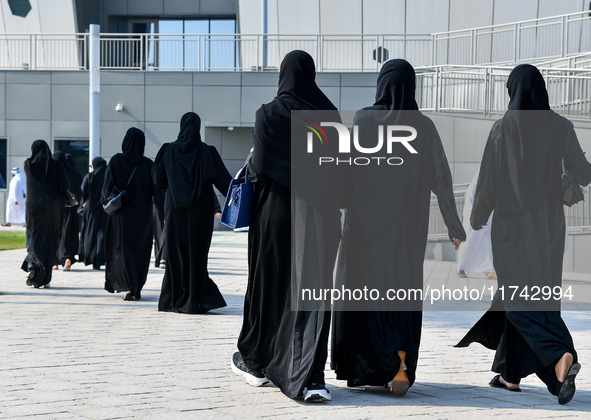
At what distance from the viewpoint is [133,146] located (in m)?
9.21

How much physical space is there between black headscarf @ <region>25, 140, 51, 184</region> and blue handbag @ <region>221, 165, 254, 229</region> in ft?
19.5

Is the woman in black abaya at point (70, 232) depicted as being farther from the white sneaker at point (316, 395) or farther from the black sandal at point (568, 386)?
the black sandal at point (568, 386)

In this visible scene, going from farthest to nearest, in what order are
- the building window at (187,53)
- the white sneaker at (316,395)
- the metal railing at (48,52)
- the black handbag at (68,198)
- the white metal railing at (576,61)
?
the metal railing at (48,52), the building window at (187,53), the white metal railing at (576,61), the black handbag at (68,198), the white sneaker at (316,395)

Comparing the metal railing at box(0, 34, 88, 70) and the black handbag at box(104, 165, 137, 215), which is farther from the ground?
the metal railing at box(0, 34, 88, 70)

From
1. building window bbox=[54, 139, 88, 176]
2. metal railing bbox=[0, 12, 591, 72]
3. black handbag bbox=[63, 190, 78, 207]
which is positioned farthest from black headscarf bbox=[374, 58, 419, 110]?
building window bbox=[54, 139, 88, 176]

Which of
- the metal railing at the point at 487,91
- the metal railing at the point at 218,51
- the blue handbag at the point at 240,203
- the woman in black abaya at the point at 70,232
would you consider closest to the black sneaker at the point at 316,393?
Result: the blue handbag at the point at 240,203

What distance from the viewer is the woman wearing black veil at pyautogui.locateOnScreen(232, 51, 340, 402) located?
14.8ft

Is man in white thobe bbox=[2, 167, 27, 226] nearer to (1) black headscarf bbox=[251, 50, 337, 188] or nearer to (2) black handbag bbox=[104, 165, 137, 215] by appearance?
(2) black handbag bbox=[104, 165, 137, 215]

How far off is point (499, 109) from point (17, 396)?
1295 cm

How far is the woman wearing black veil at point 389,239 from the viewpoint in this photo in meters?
4.49

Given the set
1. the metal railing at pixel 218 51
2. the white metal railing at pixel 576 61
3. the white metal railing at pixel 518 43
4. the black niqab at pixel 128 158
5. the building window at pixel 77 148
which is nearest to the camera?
the black niqab at pixel 128 158

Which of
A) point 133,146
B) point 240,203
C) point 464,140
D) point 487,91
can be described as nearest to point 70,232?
point 133,146

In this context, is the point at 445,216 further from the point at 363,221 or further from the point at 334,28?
the point at 334,28

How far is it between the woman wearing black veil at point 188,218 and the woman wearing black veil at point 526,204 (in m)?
3.88
